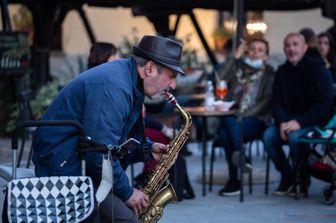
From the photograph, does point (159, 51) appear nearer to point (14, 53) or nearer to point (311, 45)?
point (311, 45)

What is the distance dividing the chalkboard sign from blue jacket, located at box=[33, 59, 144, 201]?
580 cm

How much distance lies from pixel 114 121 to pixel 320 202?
13.8ft

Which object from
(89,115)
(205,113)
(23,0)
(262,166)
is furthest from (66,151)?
(23,0)

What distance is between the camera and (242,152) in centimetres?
880

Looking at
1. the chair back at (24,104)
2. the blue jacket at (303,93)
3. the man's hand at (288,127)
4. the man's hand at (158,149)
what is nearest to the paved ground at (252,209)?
the man's hand at (288,127)

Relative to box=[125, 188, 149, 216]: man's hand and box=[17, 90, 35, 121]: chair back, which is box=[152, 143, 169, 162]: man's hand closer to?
box=[125, 188, 149, 216]: man's hand

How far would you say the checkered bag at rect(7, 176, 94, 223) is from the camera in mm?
4688

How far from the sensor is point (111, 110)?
16.0 ft

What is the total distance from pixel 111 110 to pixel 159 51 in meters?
0.47

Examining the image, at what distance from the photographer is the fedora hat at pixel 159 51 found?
16.8 ft

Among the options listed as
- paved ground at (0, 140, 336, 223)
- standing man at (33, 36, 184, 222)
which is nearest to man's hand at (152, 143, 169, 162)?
standing man at (33, 36, 184, 222)

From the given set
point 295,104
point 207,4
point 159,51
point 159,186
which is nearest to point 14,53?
point 207,4

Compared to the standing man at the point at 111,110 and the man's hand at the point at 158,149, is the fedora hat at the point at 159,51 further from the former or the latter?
the man's hand at the point at 158,149

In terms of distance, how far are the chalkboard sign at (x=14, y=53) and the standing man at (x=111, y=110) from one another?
5.76m
